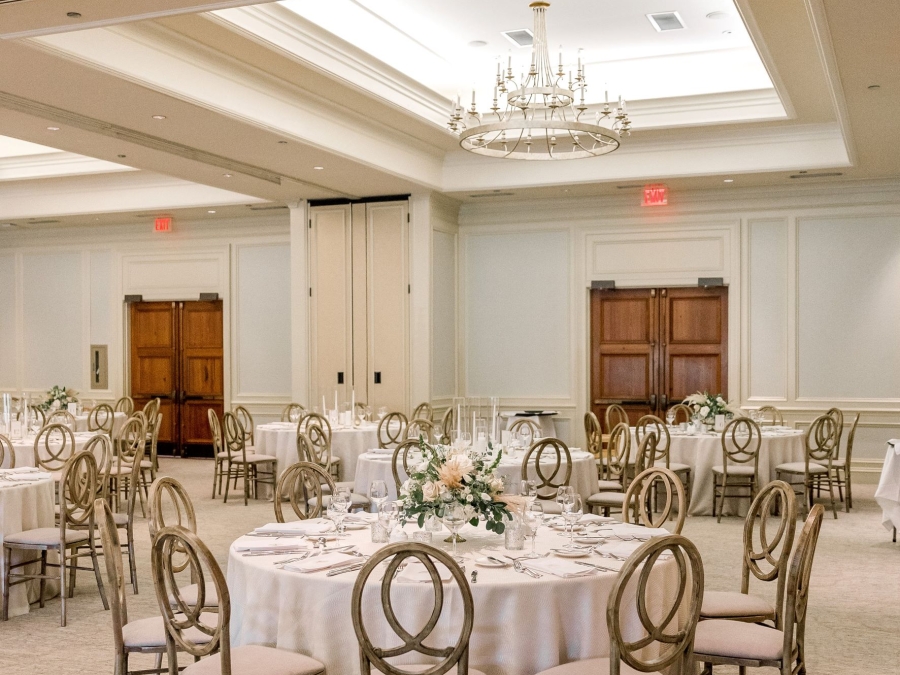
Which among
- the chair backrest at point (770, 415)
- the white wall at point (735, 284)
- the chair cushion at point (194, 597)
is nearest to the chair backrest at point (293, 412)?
the white wall at point (735, 284)

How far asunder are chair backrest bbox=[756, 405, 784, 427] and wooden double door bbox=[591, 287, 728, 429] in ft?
2.09

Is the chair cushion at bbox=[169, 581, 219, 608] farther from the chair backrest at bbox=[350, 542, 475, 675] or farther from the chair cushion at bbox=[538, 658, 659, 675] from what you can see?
the chair cushion at bbox=[538, 658, 659, 675]

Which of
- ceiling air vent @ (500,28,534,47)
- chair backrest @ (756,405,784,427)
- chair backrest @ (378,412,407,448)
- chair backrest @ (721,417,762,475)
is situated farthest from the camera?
chair backrest @ (756,405,784,427)

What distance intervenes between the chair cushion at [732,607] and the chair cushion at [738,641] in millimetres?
181

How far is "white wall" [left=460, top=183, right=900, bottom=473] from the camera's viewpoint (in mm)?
10898

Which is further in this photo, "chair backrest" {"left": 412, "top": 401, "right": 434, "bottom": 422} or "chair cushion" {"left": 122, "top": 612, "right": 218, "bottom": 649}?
"chair backrest" {"left": 412, "top": 401, "right": 434, "bottom": 422}

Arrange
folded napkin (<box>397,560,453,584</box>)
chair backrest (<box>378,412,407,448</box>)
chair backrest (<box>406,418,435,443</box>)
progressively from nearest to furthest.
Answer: folded napkin (<box>397,560,453,584</box>) → chair backrest (<box>406,418,435,443</box>) → chair backrest (<box>378,412,407,448</box>)

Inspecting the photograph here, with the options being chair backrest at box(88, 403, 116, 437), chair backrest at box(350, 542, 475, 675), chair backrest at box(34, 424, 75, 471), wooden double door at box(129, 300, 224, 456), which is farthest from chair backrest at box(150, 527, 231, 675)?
wooden double door at box(129, 300, 224, 456)

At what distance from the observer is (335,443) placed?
9.63 meters

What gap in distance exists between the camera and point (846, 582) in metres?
6.65

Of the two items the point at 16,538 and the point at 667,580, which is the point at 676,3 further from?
the point at 16,538

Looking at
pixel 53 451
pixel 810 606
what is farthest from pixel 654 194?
pixel 53 451

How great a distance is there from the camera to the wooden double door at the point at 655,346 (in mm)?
11531

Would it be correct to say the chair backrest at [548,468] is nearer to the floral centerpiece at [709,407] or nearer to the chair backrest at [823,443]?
the floral centerpiece at [709,407]
